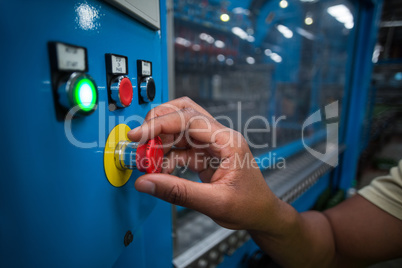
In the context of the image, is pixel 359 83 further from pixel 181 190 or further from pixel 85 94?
pixel 85 94

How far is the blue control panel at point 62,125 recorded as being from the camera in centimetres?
21

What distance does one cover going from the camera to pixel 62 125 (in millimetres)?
253

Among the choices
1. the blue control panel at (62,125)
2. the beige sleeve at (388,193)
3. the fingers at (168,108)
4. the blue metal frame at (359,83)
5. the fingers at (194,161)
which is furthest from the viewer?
the blue metal frame at (359,83)

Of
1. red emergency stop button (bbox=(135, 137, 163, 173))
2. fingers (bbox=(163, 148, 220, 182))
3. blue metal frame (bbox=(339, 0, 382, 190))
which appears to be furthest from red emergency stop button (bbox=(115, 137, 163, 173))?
blue metal frame (bbox=(339, 0, 382, 190))

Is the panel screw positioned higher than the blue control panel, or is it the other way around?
the blue control panel

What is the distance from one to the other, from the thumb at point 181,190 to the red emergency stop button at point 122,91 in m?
0.13

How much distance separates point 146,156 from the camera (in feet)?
1.19

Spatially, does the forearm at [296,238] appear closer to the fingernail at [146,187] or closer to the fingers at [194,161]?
the fingers at [194,161]

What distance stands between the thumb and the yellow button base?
3 cm

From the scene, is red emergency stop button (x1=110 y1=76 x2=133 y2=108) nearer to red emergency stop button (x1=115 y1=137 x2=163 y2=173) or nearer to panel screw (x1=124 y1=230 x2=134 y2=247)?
red emergency stop button (x1=115 y1=137 x2=163 y2=173)

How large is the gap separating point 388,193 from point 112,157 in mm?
1013

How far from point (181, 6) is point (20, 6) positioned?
192cm

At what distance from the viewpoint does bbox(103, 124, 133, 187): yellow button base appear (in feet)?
1.12

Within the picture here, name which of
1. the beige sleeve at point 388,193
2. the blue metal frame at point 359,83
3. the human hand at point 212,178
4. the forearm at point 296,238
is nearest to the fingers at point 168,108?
the human hand at point 212,178
